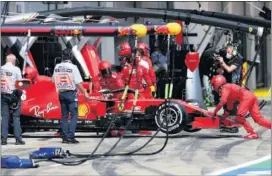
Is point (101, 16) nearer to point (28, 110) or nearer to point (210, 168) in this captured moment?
point (28, 110)

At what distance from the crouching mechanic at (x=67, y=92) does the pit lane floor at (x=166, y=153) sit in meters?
0.33

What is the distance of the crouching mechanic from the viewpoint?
13.3 metres

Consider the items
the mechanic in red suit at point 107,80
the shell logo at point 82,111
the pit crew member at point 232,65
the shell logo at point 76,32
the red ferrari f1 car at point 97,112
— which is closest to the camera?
the shell logo at point 76,32

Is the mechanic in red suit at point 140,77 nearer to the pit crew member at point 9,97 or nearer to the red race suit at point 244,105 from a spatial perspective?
the red race suit at point 244,105

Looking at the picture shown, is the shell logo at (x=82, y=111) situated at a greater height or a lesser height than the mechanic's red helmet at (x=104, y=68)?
lesser

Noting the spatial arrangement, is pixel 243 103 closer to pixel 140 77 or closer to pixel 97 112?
pixel 140 77

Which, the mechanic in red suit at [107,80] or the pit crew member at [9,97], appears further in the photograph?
the mechanic in red suit at [107,80]

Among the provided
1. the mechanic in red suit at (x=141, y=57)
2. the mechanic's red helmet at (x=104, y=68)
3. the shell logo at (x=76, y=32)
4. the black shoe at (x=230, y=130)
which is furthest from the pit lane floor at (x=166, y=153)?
the shell logo at (x=76, y=32)

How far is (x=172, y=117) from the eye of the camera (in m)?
13.9

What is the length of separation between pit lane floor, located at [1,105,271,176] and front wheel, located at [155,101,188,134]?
0.84 ft

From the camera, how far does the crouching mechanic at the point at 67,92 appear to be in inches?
525

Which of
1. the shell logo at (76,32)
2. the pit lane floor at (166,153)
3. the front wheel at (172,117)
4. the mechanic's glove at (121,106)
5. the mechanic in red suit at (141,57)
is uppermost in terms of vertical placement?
the shell logo at (76,32)

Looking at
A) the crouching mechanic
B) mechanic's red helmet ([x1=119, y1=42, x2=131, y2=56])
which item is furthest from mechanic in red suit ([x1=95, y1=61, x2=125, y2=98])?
the crouching mechanic

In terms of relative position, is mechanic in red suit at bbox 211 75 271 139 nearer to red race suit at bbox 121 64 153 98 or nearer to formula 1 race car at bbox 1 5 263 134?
formula 1 race car at bbox 1 5 263 134
